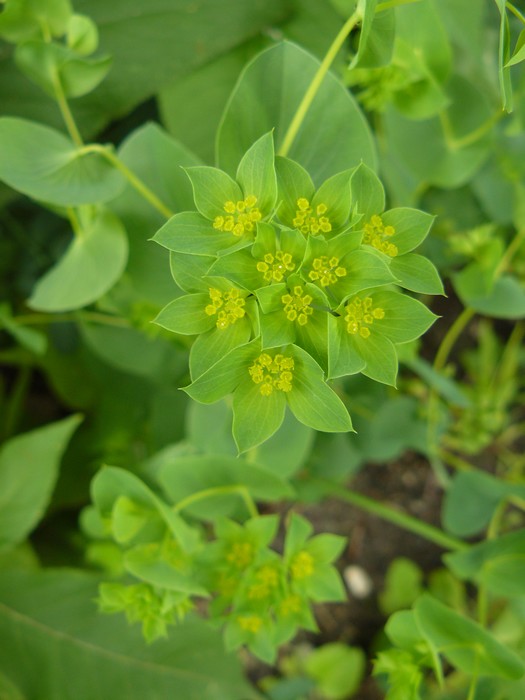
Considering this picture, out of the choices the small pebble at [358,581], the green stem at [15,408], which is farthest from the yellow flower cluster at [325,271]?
the small pebble at [358,581]

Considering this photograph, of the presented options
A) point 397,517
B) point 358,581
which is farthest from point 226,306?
point 358,581

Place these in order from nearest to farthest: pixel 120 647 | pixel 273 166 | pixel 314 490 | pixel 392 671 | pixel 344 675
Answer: pixel 273 166 → pixel 392 671 → pixel 120 647 → pixel 314 490 → pixel 344 675

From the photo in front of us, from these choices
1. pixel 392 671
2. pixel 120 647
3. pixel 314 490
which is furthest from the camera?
pixel 314 490

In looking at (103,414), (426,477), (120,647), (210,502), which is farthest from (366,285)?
(426,477)

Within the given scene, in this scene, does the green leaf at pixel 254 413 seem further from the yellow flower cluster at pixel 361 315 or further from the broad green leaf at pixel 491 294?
the broad green leaf at pixel 491 294

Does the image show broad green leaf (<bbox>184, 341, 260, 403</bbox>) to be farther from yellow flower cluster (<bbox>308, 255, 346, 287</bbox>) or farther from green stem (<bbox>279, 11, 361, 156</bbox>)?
green stem (<bbox>279, 11, 361, 156</bbox>)

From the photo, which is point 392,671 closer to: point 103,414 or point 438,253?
point 438,253

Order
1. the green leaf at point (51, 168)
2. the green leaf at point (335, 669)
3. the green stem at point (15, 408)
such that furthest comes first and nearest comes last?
the green leaf at point (335, 669), the green stem at point (15, 408), the green leaf at point (51, 168)
